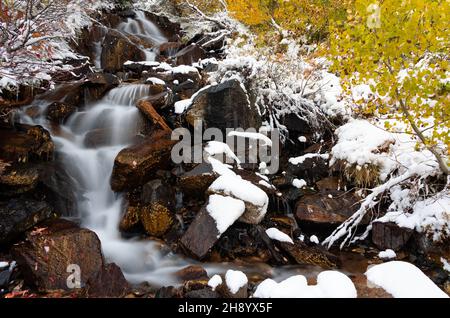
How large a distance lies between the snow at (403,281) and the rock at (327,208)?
8.07ft

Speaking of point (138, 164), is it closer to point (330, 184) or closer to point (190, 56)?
point (330, 184)

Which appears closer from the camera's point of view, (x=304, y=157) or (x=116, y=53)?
(x=304, y=157)

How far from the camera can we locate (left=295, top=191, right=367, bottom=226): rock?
5.77m

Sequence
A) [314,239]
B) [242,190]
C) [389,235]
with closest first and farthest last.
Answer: [389,235] < [242,190] < [314,239]

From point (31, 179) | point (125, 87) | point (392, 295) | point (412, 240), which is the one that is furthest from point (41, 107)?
point (412, 240)

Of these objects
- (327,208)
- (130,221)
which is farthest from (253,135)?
Result: (130,221)

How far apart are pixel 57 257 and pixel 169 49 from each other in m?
10.9

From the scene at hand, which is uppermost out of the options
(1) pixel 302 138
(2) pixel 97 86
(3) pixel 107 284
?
(2) pixel 97 86

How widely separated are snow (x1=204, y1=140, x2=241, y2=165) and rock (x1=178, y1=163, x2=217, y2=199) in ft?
1.61

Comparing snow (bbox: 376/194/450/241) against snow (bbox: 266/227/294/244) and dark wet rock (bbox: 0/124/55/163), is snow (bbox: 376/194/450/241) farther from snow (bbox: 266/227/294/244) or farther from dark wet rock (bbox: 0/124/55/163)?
dark wet rock (bbox: 0/124/55/163)

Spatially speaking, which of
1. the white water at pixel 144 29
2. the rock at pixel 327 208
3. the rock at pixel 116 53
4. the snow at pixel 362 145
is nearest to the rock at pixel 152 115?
the rock at pixel 327 208

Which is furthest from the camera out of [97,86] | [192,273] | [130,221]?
[97,86]

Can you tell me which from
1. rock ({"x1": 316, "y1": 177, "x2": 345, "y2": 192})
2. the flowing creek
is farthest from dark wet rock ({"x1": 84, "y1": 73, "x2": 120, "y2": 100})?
rock ({"x1": 316, "y1": 177, "x2": 345, "y2": 192})

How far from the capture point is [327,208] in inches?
233
